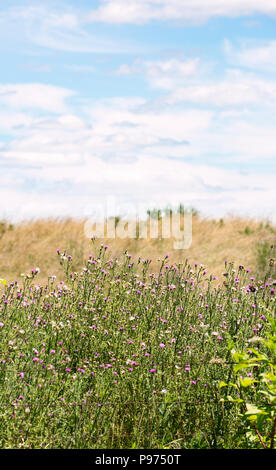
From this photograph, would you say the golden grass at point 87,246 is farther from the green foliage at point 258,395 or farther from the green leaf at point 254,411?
the green leaf at point 254,411

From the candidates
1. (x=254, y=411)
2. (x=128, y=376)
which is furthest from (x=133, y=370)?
(x=254, y=411)

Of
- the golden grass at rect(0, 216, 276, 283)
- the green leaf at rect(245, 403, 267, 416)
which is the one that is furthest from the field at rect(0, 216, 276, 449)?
the golden grass at rect(0, 216, 276, 283)

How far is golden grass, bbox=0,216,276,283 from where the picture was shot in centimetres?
1407

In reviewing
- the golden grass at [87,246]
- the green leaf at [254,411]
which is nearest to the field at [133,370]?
the green leaf at [254,411]

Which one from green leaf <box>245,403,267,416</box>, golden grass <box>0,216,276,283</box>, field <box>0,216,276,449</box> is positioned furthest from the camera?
golden grass <box>0,216,276,283</box>

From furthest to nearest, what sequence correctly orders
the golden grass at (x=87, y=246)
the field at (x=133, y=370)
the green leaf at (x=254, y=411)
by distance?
1. the golden grass at (x=87, y=246)
2. the field at (x=133, y=370)
3. the green leaf at (x=254, y=411)

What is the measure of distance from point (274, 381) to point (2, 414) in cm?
192

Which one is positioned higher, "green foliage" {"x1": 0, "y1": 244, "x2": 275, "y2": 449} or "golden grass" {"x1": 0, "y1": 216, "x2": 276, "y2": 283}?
"golden grass" {"x1": 0, "y1": 216, "x2": 276, "y2": 283}

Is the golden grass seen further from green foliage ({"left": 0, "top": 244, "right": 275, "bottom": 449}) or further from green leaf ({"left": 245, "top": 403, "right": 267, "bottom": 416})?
green leaf ({"left": 245, "top": 403, "right": 267, "bottom": 416})

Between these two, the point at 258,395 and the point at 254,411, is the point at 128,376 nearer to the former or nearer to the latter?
the point at 258,395

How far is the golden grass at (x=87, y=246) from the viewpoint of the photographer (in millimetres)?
14070

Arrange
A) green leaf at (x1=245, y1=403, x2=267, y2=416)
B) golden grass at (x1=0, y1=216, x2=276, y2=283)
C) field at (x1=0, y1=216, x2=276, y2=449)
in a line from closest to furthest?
1. green leaf at (x1=245, y1=403, x2=267, y2=416)
2. field at (x1=0, y1=216, x2=276, y2=449)
3. golden grass at (x1=0, y1=216, x2=276, y2=283)
